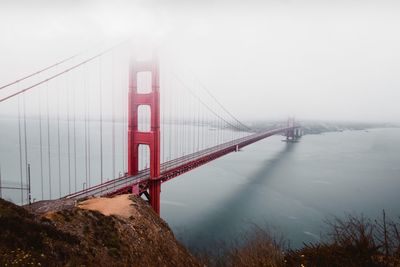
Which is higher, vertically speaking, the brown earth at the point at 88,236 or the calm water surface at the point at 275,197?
the brown earth at the point at 88,236

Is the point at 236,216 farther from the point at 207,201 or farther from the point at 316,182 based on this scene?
the point at 316,182

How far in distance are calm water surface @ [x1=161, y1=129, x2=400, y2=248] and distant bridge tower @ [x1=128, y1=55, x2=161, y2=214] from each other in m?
4.28

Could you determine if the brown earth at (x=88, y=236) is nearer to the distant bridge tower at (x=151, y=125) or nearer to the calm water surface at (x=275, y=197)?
the distant bridge tower at (x=151, y=125)

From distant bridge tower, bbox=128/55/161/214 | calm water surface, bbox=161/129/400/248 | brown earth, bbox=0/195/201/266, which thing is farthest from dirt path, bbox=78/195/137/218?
calm water surface, bbox=161/129/400/248

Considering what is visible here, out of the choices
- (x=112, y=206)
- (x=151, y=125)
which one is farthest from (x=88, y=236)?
(x=151, y=125)

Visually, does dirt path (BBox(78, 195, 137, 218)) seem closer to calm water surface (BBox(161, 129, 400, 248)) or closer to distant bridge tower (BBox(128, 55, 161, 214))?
distant bridge tower (BBox(128, 55, 161, 214))

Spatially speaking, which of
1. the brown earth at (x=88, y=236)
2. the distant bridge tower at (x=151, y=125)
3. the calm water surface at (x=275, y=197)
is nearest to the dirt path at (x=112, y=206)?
the brown earth at (x=88, y=236)

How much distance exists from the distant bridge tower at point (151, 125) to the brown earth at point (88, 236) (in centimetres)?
528

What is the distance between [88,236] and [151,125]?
1023cm

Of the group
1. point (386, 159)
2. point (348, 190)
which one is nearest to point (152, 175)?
point (348, 190)

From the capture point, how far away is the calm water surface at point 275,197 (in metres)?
19.7

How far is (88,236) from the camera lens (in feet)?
25.5

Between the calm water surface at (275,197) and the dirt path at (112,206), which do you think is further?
the calm water surface at (275,197)

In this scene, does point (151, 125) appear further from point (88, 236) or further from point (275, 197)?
point (275, 197)
